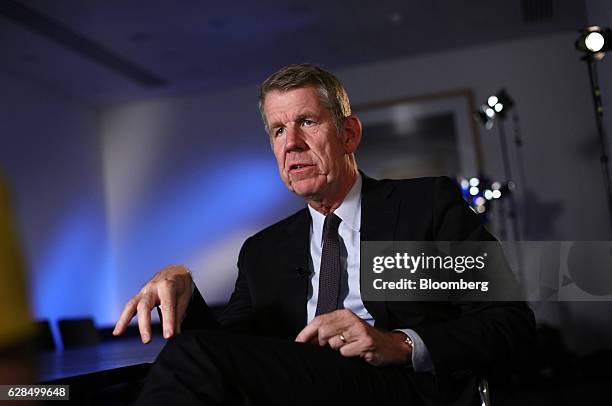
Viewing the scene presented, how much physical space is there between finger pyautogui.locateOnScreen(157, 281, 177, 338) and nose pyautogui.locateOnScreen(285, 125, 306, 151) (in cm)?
58

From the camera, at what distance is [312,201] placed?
6.01ft

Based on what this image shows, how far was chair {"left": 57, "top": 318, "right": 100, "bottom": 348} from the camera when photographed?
14.9ft

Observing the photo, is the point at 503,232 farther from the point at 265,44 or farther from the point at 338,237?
the point at 338,237

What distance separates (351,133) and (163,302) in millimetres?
827

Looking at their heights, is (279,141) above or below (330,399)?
above

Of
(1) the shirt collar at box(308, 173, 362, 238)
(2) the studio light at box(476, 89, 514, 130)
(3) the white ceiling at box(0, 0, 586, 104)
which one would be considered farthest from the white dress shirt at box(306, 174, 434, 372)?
(2) the studio light at box(476, 89, 514, 130)

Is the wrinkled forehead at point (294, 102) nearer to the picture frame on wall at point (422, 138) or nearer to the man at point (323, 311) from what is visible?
the man at point (323, 311)

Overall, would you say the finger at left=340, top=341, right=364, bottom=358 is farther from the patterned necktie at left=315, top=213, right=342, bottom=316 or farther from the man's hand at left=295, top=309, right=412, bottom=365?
the patterned necktie at left=315, top=213, right=342, bottom=316

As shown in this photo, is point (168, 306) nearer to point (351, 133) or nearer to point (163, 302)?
point (163, 302)

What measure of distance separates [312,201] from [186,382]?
0.90 meters

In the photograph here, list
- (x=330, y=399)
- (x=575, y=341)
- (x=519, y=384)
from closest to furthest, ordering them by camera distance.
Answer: (x=330, y=399) < (x=519, y=384) < (x=575, y=341)

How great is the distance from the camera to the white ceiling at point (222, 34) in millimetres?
4973

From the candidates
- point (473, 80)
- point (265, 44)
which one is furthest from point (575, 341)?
point (265, 44)

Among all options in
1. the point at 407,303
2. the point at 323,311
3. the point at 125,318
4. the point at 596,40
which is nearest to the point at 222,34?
the point at 596,40
